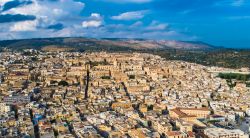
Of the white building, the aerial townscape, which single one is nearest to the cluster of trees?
the aerial townscape

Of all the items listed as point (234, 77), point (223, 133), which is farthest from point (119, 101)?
point (234, 77)

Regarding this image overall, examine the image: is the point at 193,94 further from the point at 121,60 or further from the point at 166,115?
the point at 121,60

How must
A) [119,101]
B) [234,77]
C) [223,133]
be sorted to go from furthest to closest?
[234,77], [119,101], [223,133]

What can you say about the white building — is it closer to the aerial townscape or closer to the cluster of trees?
the aerial townscape

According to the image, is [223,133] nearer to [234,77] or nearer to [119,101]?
[119,101]

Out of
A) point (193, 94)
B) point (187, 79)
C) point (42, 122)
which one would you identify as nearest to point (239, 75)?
point (187, 79)

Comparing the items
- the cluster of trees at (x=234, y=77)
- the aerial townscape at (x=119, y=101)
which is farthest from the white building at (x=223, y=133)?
the cluster of trees at (x=234, y=77)

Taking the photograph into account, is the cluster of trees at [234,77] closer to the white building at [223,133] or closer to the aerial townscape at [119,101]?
the aerial townscape at [119,101]

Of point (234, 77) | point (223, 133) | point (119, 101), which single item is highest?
point (234, 77)

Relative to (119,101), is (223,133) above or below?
below
